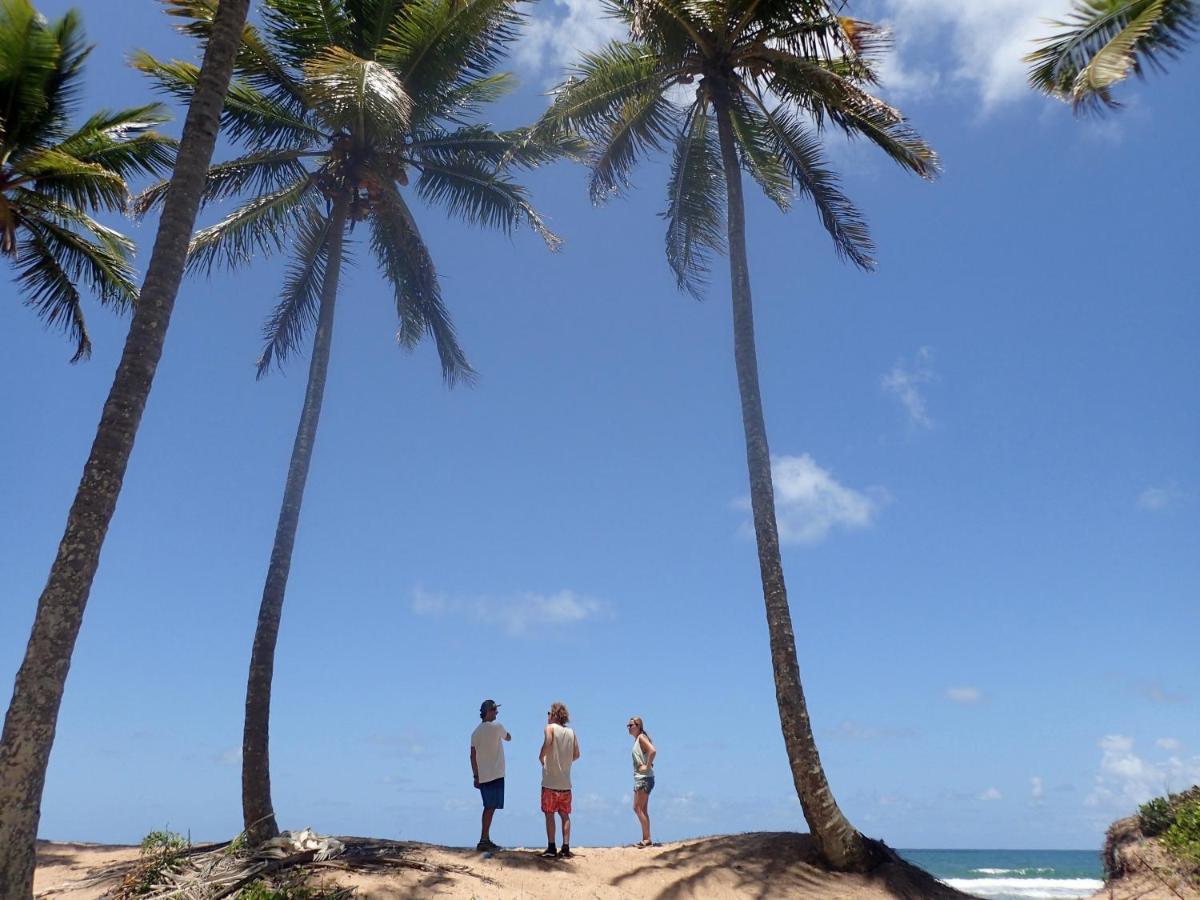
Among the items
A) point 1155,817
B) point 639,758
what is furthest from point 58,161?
point 1155,817

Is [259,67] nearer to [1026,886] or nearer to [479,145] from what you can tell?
[479,145]

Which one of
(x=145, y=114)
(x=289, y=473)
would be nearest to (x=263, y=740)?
(x=289, y=473)

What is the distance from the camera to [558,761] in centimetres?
1068

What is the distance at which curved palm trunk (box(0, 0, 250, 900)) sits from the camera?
693 centimetres

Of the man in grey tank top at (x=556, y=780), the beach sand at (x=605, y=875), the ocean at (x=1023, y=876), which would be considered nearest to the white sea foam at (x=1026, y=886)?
the ocean at (x=1023, y=876)

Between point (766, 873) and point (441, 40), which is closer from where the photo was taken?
point (766, 873)

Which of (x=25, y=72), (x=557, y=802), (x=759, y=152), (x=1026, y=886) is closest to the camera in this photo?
(x=557, y=802)

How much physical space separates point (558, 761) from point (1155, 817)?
9251 mm

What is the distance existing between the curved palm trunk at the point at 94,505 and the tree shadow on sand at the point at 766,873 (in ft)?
19.3

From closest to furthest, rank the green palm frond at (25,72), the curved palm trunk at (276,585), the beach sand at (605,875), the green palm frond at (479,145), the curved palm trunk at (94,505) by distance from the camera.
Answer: the curved palm trunk at (94,505), the beach sand at (605,875), the curved palm trunk at (276,585), the green palm frond at (25,72), the green palm frond at (479,145)

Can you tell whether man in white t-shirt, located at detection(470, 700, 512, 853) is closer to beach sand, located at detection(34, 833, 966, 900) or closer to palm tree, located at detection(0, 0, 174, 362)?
beach sand, located at detection(34, 833, 966, 900)

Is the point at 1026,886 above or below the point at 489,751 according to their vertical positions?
below

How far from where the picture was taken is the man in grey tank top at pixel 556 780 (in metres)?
10.6

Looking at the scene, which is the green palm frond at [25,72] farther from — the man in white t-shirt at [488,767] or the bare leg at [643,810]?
the bare leg at [643,810]
